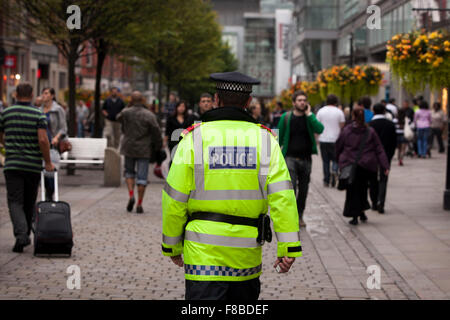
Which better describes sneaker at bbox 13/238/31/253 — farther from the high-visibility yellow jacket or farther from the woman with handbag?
the high-visibility yellow jacket

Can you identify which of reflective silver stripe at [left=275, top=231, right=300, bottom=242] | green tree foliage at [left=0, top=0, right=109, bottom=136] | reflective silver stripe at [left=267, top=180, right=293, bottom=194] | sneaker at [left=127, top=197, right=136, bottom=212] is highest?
green tree foliage at [left=0, top=0, right=109, bottom=136]

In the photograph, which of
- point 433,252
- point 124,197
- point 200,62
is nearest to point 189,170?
point 433,252

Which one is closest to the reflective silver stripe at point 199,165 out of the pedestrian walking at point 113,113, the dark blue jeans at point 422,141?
the pedestrian walking at point 113,113

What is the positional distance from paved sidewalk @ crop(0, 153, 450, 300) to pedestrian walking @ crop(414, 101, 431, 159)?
546 inches

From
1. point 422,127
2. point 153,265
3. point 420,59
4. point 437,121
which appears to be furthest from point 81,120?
point 153,265

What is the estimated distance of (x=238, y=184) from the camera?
4246mm

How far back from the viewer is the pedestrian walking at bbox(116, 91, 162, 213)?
12.7m

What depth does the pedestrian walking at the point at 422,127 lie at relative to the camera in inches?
1033

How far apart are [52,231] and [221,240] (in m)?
4.91

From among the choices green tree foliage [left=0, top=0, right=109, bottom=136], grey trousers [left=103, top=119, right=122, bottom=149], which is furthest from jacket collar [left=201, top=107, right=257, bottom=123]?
grey trousers [left=103, top=119, right=122, bottom=149]

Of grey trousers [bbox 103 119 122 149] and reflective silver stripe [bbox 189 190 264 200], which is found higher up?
reflective silver stripe [bbox 189 190 264 200]
